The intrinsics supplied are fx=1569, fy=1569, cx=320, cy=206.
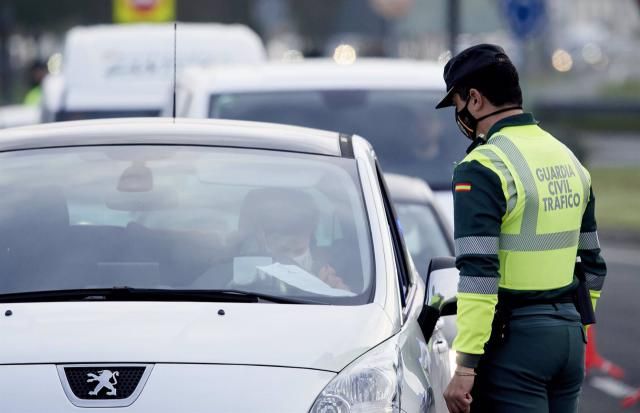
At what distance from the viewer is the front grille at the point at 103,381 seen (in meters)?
3.93

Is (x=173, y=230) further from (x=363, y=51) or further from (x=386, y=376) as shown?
(x=363, y=51)

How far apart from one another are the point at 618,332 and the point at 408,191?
12.1 feet

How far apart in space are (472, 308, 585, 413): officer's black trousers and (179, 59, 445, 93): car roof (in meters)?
4.69

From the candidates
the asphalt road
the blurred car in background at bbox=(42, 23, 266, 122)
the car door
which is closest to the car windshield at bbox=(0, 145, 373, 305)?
the car door

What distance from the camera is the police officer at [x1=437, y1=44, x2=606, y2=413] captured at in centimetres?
452

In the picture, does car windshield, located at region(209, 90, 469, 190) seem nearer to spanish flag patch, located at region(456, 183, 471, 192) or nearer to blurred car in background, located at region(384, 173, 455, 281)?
blurred car in background, located at region(384, 173, 455, 281)

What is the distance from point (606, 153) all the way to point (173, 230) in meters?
26.1

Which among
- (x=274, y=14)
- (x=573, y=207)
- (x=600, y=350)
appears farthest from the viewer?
(x=274, y=14)

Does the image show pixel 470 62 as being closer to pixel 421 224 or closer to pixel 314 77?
pixel 421 224

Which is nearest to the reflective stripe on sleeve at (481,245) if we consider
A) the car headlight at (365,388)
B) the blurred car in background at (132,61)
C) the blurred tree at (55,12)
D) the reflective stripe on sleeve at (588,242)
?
the car headlight at (365,388)

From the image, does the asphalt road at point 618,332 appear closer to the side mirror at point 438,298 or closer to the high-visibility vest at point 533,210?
the side mirror at point 438,298

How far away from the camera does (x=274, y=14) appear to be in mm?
36312

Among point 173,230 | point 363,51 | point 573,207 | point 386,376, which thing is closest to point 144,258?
point 173,230

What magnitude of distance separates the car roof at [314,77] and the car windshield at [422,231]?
164 centimetres
